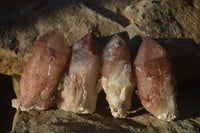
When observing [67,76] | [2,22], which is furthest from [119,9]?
[2,22]

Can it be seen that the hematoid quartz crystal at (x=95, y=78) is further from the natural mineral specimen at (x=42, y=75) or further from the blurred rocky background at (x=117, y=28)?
the blurred rocky background at (x=117, y=28)

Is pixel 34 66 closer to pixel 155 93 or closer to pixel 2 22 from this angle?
pixel 2 22

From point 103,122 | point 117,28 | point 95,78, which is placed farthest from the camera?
point 117,28

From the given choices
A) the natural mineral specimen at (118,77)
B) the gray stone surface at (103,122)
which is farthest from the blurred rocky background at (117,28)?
the natural mineral specimen at (118,77)

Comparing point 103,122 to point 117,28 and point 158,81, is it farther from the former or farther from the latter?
point 117,28

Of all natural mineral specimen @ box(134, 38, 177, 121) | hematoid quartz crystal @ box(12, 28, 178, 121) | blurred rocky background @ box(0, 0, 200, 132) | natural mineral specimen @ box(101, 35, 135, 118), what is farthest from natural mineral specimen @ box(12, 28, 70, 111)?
natural mineral specimen @ box(134, 38, 177, 121)

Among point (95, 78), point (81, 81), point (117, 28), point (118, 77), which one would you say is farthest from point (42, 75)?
point (117, 28)

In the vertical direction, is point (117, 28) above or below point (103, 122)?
above

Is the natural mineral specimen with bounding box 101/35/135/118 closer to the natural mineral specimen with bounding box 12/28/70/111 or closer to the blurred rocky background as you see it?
the blurred rocky background

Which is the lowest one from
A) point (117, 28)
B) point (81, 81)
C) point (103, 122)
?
point (103, 122)
